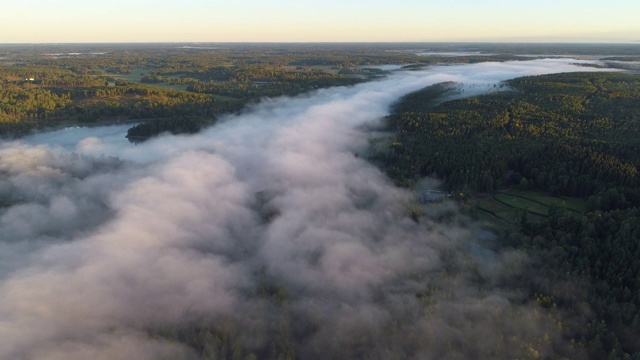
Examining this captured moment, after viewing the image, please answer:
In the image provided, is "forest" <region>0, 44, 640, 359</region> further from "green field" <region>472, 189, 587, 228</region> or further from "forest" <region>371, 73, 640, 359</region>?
"green field" <region>472, 189, 587, 228</region>

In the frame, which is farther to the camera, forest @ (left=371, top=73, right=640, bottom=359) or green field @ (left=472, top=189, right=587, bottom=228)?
green field @ (left=472, top=189, right=587, bottom=228)

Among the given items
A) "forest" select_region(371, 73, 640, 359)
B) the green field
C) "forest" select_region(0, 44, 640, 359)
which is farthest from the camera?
the green field

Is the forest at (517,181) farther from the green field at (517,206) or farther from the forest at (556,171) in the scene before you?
the green field at (517,206)

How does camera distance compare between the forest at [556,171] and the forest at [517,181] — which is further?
the forest at [556,171]

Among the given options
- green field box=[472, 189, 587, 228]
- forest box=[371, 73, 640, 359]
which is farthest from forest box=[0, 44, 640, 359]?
green field box=[472, 189, 587, 228]

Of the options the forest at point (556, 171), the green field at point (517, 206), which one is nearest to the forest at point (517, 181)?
Answer: the forest at point (556, 171)

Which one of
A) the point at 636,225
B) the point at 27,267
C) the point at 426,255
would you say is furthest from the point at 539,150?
the point at 27,267

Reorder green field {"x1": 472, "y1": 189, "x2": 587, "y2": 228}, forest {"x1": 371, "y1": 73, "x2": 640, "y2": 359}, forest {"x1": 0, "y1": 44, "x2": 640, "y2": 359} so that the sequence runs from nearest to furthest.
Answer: forest {"x1": 0, "y1": 44, "x2": 640, "y2": 359} → forest {"x1": 371, "y1": 73, "x2": 640, "y2": 359} → green field {"x1": 472, "y1": 189, "x2": 587, "y2": 228}

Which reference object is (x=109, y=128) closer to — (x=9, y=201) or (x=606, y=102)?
(x=9, y=201)
